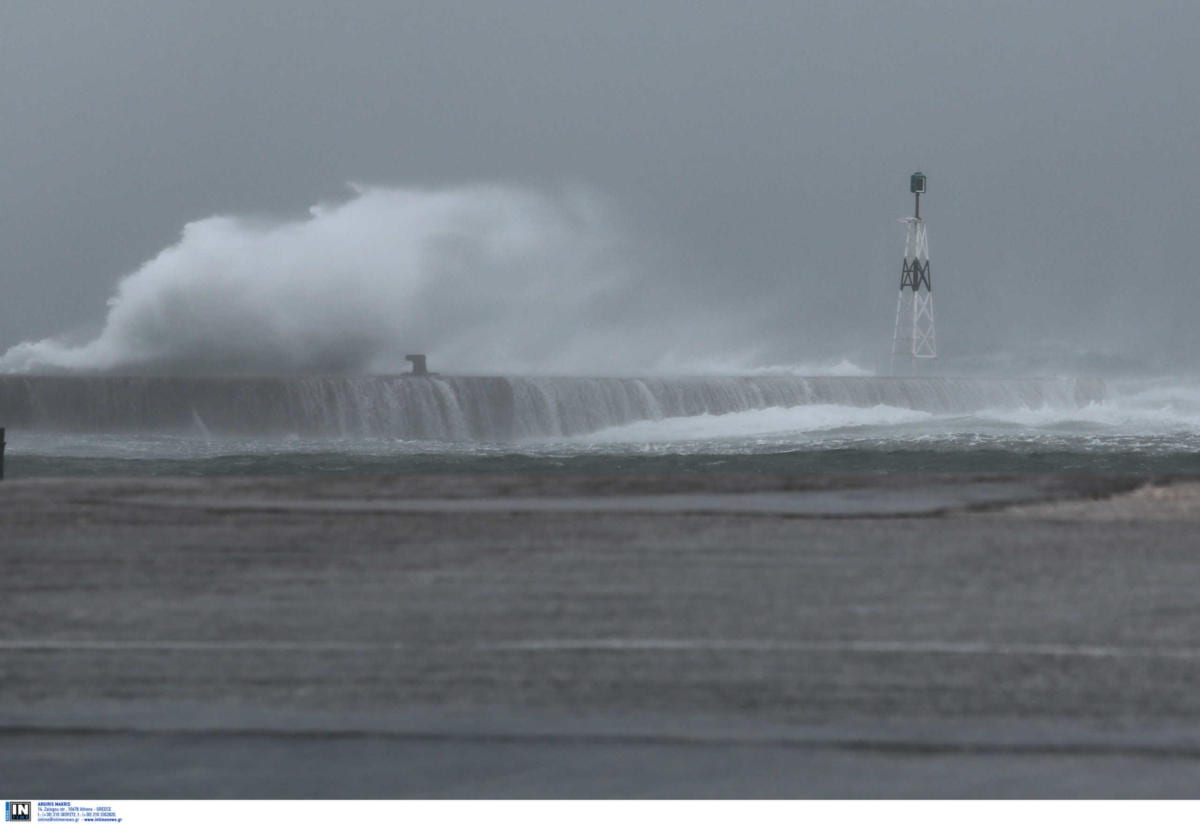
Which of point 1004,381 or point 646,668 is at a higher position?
point 1004,381

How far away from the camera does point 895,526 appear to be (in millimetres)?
3633

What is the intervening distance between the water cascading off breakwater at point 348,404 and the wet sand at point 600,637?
24.8 metres

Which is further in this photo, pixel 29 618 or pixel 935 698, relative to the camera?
pixel 29 618

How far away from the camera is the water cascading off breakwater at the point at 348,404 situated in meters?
28.1

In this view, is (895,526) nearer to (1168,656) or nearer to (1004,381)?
(1168,656)

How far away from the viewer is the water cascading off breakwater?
2806 centimetres

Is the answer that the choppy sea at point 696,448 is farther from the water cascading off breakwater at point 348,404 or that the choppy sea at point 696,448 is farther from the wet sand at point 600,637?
the wet sand at point 600,637

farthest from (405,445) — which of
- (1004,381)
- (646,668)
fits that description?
(646,668)

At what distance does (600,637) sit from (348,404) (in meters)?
26.5

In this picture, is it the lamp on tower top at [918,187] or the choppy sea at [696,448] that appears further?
the lamp on tower top at [918,187]

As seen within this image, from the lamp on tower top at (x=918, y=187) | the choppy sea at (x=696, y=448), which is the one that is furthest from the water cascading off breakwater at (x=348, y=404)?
the lamp on tower top at (x=918, y=187)

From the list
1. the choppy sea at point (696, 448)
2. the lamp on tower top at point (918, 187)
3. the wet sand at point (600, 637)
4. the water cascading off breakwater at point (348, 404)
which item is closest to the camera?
the wet sand at point (600, 637)

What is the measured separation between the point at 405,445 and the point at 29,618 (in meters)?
24.1
